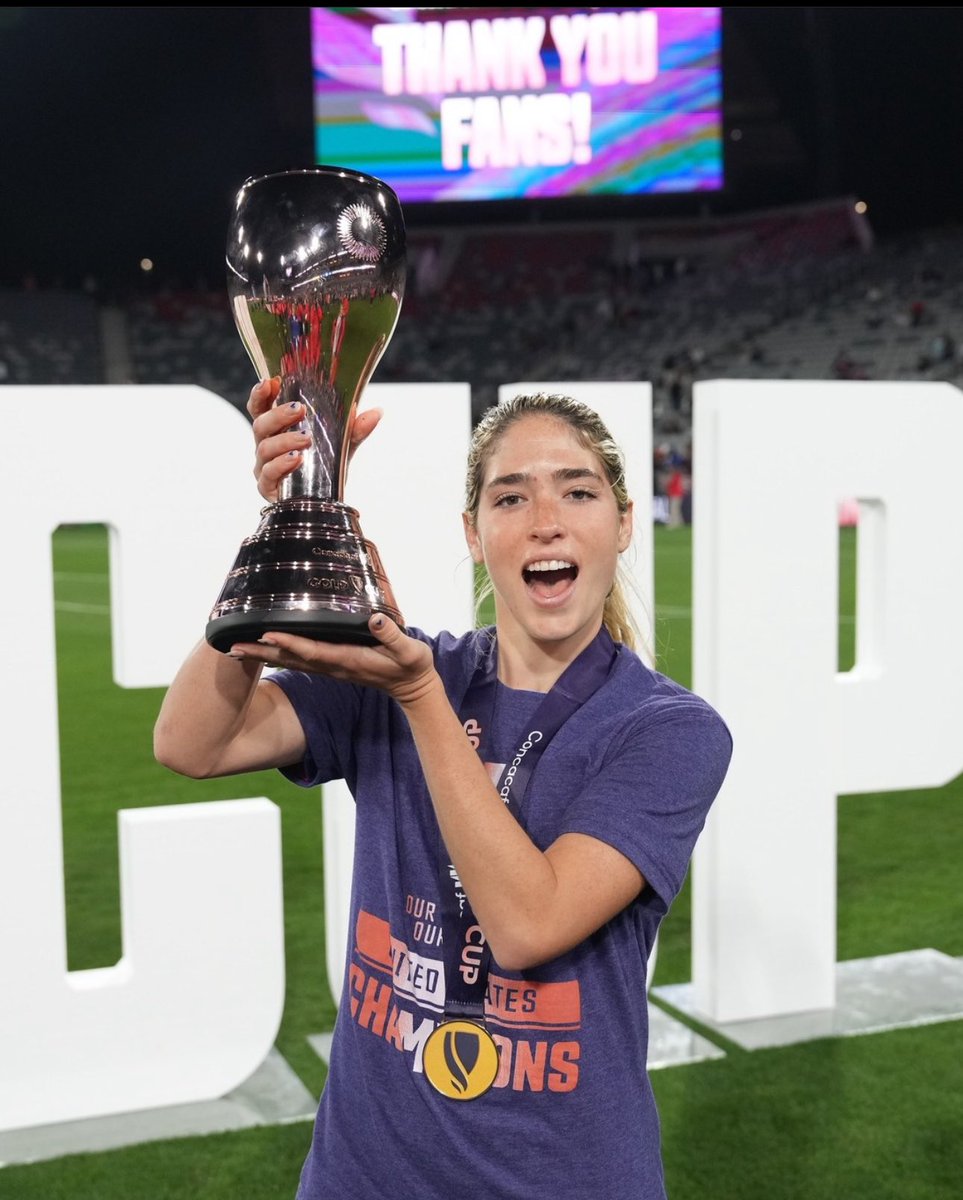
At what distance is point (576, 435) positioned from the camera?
1.68m

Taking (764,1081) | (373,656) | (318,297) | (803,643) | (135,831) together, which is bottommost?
(764,1081)

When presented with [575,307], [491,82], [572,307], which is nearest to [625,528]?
[491,82]

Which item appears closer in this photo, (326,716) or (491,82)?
(326,716)

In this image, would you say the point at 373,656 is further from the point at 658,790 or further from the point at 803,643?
the point at 803,643

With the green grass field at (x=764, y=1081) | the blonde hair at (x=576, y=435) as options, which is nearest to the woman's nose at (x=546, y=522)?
the blonde hair at (x=576, y=435)

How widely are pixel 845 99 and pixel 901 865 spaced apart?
33.5 metres

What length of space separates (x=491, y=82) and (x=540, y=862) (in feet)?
103

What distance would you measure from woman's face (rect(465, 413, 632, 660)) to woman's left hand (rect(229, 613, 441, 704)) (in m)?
0.25

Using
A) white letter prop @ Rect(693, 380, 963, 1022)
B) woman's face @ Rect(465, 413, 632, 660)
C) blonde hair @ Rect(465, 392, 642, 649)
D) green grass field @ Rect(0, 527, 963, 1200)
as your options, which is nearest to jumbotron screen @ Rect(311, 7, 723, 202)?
green grass field @ Rect(0, 527, 963, 1200)

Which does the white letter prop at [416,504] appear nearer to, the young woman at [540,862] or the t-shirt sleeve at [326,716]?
the t-shirt sleeve at [326,716]

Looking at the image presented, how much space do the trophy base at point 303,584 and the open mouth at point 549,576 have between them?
0.61 ft

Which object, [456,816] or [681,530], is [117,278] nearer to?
[681,530]

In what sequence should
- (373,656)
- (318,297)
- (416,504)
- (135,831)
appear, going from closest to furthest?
(373,656), (318,297), (135,831), (416,504)

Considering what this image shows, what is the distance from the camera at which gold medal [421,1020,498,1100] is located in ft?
5.14
